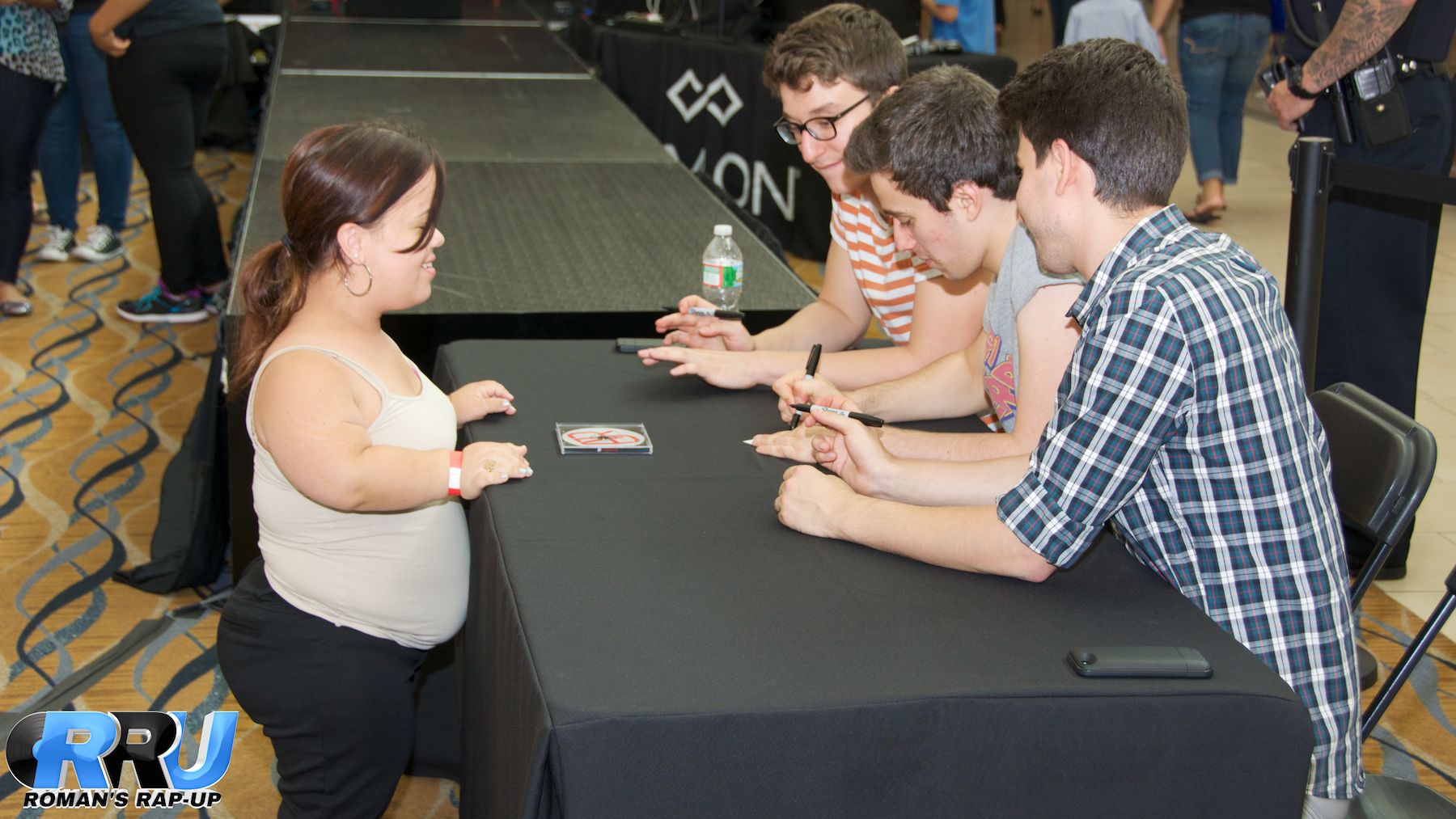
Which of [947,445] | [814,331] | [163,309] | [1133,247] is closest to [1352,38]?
[814,331]

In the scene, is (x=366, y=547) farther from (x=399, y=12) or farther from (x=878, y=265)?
(x=399, y=12)

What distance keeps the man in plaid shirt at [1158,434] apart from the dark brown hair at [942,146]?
0.25m

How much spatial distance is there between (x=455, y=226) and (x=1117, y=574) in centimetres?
196

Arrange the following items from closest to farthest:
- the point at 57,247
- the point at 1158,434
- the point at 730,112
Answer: the point at 1158,434
the point at 57,247
the point at 730,112

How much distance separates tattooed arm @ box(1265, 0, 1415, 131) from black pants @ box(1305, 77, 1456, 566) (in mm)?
131

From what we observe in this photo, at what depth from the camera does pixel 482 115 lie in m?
4.31

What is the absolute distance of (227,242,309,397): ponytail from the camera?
1629 mm

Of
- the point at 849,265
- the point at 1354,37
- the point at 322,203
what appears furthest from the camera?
the point at 1354,37

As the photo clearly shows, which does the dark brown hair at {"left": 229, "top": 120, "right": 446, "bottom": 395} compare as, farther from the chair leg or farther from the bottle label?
the chair leg

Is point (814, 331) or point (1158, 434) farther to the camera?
point (814, 331)

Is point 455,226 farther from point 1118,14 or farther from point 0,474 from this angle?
point 1118,14

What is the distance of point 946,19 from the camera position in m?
5.71

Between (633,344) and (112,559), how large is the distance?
4.99ft

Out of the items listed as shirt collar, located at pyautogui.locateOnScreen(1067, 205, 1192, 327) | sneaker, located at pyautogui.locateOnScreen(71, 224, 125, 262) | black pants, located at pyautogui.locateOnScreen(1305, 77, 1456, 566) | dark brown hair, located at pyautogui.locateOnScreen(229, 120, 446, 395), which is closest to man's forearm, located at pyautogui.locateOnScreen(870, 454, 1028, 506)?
shirt collar, located at pyautogui.locateOnScreen(1067, 205, 1192, 327)
